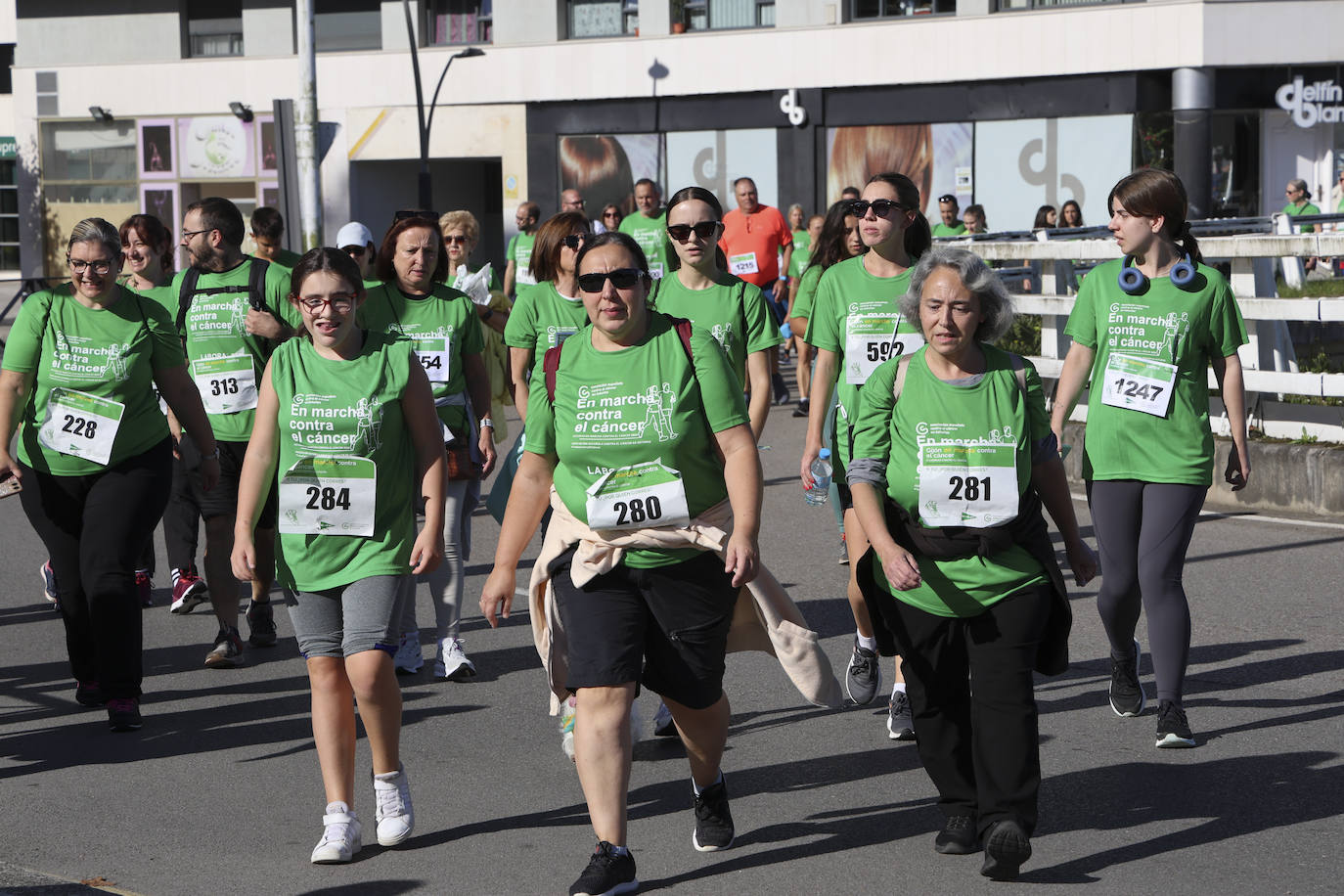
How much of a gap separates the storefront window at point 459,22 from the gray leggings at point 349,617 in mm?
32598

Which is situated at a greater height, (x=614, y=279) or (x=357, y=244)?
(x=357, y=244)

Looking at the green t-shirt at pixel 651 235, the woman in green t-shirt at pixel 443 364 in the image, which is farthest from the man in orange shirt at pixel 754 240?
the woman in green t-shirt at pixel 443 364

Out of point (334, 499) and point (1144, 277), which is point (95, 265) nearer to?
point (334, 499)

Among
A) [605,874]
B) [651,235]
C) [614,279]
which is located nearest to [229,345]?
[614,279]

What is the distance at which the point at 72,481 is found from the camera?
644 cm

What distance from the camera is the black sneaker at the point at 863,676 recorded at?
6449mm

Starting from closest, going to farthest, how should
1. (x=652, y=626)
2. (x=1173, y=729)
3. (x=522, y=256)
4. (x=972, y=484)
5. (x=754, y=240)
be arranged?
(x=972, y=484) → (x=652, y=626) → (x=1173, y=729) → (x=754, y=240) → (x=522, y=256)

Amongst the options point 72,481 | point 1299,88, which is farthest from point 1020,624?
point 1299,88

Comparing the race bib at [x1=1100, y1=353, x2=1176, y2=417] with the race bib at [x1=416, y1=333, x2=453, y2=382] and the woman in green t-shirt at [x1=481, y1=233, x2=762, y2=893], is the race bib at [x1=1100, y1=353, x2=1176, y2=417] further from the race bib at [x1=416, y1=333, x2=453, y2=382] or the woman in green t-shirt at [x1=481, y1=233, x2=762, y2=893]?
the race bib at [x1=416, y1=333, x2=453, y2=382]

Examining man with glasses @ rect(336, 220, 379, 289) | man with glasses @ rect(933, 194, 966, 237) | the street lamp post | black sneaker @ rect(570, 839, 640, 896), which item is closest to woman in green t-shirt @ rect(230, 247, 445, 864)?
black sneaker @ rect(570, 839, 640, 896)

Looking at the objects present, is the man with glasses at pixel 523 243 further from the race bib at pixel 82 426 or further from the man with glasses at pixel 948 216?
the race bib at pixel 82 426

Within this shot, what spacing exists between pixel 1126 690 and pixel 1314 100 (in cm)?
2583

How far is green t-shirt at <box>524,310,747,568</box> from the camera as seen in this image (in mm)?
4559

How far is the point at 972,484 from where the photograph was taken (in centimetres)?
455
